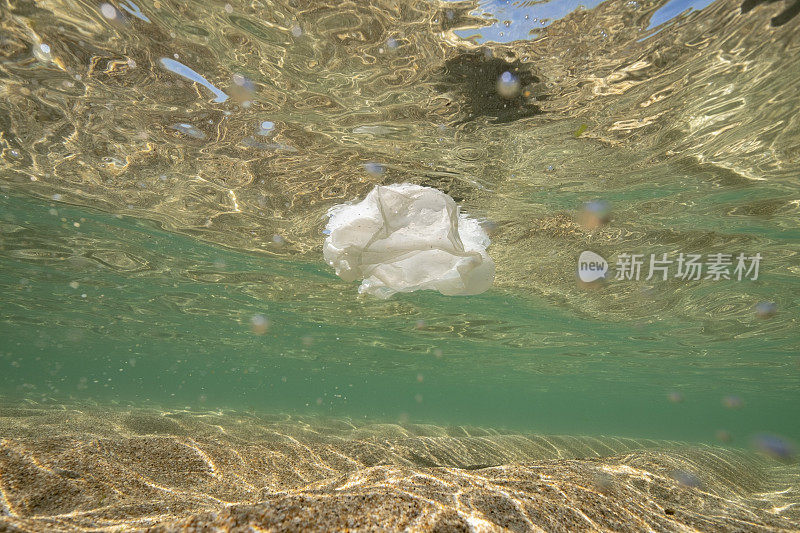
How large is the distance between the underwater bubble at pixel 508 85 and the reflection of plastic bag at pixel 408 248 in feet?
6.82

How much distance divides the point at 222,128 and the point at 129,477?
671cm

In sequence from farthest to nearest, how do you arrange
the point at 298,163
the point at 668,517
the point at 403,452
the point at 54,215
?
the point at 54,215, the point at 298,163, the point at 403,452, the point at 668,517

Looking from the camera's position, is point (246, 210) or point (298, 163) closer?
point (298, 163)

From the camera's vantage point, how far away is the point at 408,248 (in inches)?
263

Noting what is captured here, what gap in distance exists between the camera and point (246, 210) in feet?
40.5

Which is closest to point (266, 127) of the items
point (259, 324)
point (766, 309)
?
point (766, 309)

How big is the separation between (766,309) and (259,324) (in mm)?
31178

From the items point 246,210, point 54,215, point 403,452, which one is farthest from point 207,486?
point 54,215

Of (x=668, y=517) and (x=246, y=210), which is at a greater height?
(x=246, y=210)

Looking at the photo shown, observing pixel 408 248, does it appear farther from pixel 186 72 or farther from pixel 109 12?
pixel 109 12

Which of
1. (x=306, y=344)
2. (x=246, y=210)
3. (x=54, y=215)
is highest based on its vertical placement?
(x=246, y=210)

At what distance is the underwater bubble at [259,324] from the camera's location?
2869cm

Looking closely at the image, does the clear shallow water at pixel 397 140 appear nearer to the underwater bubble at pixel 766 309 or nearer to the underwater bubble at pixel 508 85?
the underwater bubble at pixel 508 85

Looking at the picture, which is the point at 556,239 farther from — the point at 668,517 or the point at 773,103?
the point at 668,517
